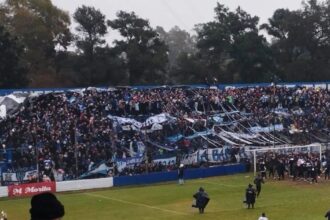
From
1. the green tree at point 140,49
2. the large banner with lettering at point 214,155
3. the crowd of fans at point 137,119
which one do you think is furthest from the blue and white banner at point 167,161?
the green tree at point 140,49

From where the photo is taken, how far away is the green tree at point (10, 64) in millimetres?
61062

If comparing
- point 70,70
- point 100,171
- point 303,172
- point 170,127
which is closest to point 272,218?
point 303,172

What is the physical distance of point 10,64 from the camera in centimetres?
6141

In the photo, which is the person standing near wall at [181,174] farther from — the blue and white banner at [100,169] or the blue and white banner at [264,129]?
the blue and white banner at [264,129]

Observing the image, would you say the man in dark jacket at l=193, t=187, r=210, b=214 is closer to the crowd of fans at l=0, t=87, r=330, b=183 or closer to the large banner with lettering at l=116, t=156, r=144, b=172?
the crowd of fans at l=0, t=87, r=330, b=183

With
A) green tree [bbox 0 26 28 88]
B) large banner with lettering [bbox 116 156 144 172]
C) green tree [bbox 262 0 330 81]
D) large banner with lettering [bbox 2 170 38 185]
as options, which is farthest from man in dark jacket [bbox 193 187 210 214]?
green tree [bbox 262 0 330 81]

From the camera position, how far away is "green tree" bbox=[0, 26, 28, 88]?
200 ft

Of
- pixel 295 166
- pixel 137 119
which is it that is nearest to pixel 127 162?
pixel 137 119

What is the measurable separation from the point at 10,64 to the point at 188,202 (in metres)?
32.5

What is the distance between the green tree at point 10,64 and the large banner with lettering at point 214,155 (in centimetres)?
2092

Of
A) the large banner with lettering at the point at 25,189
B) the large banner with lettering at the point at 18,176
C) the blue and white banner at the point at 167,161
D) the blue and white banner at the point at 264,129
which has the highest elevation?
the blue and white banner at the point at 264,129

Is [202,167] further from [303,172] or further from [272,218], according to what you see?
[272,218]

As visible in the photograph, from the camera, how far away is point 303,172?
42.3m

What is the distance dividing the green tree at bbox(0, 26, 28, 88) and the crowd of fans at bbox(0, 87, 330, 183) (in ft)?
38.4
